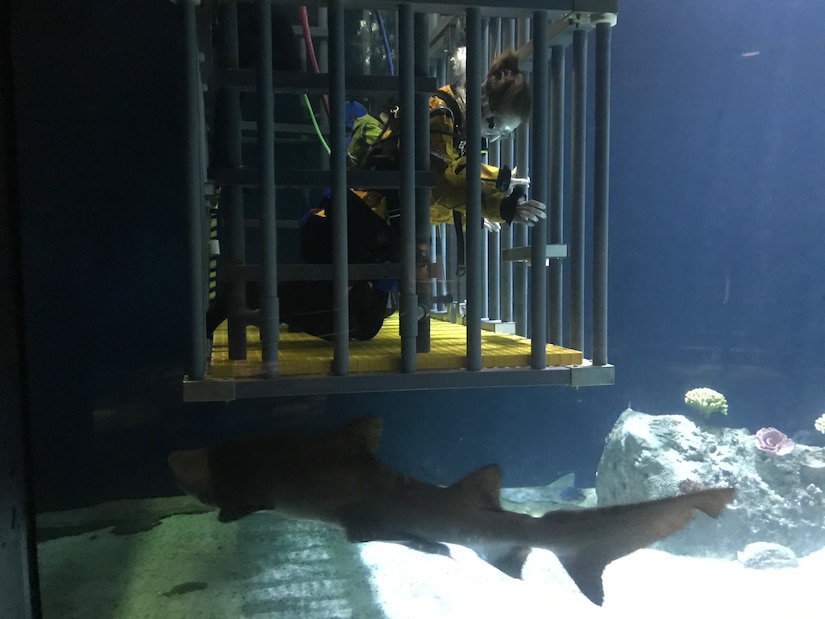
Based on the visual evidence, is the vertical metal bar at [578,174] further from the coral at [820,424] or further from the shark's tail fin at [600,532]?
the coral at [820,424]

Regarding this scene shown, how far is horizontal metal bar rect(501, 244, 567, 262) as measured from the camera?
2125 millimetres

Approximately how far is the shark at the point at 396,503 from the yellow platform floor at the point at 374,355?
37cm

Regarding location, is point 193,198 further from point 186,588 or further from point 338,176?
point 186,588

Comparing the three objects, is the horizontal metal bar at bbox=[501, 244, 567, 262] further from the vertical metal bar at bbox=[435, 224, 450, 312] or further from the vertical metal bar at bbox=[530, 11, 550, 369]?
the vertical metal bar at bbox=[435, 224, 450, 312]

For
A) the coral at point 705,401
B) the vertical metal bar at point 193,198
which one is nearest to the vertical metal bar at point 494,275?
the vertical metal bar at point 193,198

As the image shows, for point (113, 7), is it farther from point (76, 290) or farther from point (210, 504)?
point (210, 504)

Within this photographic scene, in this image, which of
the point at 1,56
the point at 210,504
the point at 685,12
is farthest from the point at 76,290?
the point at 685,12

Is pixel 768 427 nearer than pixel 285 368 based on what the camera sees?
No

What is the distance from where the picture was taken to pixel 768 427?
5.18m

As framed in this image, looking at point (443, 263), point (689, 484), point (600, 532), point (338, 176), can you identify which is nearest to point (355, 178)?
point (338, 176)

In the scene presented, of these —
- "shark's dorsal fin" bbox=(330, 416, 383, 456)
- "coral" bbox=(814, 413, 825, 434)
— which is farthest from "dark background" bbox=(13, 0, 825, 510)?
"shark's dorsal fin" bbox=(330, 416, 383, 456)

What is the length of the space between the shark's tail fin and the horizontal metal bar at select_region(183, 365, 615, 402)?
2.01 feet

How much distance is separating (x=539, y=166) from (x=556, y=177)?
358 mm

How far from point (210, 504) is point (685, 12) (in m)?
5.16
